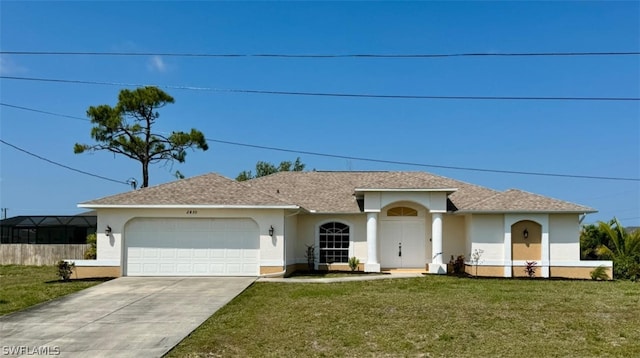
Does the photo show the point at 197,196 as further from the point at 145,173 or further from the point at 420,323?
the point at 145,173

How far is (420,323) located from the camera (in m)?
10.4

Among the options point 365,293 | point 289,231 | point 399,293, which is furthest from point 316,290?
point 289,231

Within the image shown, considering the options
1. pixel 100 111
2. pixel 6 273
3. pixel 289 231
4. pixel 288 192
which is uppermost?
pixel 100 111

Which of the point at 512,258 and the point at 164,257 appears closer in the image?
the point at 164,257

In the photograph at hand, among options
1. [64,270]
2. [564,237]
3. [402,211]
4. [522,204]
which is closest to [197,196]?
[64,270]

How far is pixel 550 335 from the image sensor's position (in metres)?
9.49

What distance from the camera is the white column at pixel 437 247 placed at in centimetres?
2014

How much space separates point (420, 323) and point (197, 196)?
10.8 m

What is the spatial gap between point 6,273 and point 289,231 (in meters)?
12.2

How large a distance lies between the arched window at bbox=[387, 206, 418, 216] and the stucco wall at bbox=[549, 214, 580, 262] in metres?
5.42

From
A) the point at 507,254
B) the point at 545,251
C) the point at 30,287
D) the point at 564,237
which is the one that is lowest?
the point at 30,287

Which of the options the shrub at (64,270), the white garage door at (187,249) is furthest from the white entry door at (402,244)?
the shrub at (64,270)

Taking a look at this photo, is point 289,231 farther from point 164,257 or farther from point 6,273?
point 6,273

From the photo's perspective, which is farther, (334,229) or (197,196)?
(334,229)
